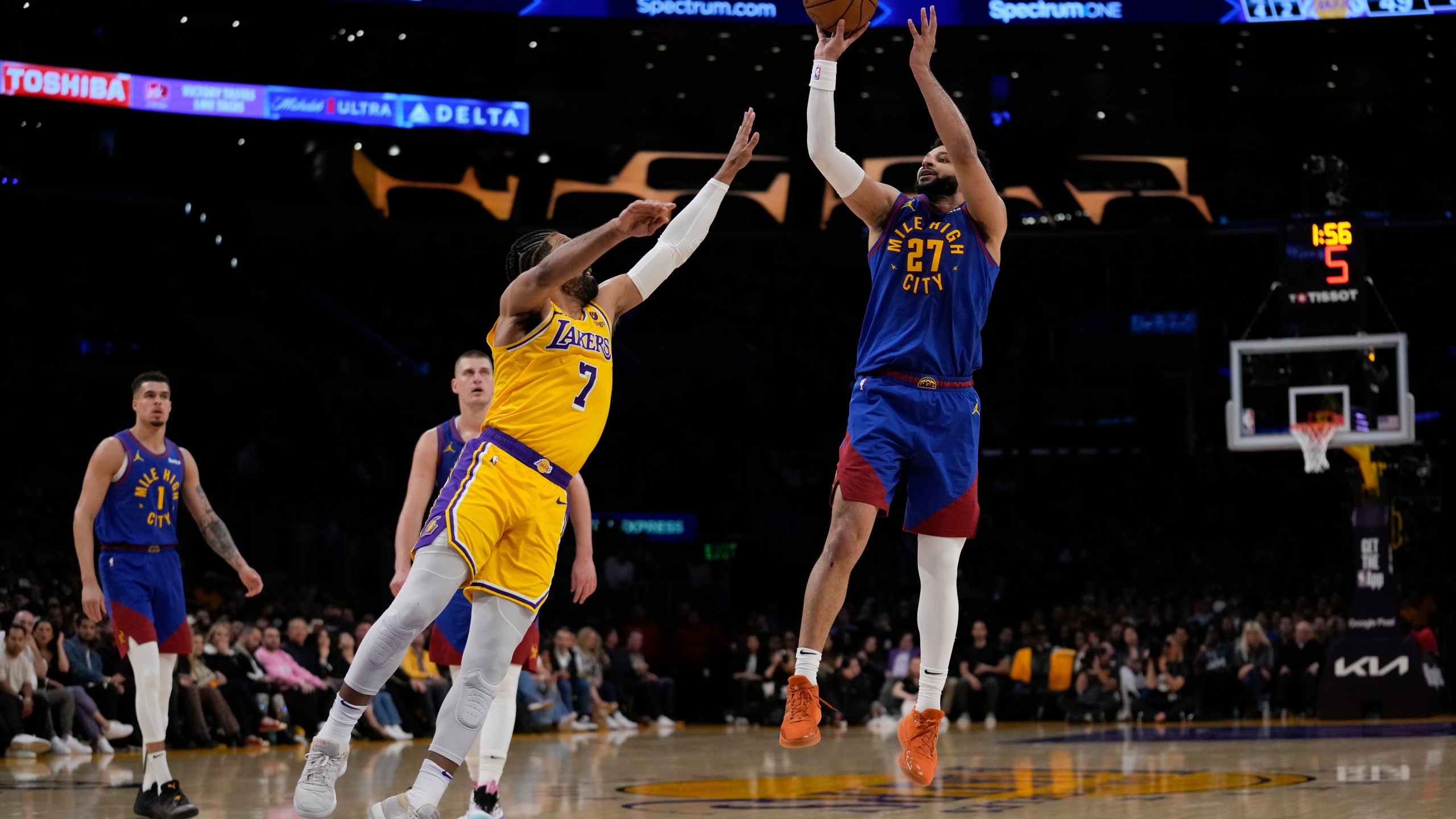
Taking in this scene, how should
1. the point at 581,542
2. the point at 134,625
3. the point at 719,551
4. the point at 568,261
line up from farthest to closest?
the point at 719,551 → the point at 134,625 → the point at 581,542 → the point at 568,261

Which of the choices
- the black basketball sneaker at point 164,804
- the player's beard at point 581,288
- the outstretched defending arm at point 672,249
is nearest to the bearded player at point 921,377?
the outstretched defending arm at point 672,249

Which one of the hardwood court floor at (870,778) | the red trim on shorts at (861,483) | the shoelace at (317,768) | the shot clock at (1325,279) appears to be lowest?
the hardwood court floor at (870,778)

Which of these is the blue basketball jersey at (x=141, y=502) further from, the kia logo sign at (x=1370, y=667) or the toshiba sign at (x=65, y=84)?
the toshiba sign at (x=65, y=84)

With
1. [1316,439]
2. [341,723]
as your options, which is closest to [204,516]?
[341,723]

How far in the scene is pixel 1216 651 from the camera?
19.5 meters

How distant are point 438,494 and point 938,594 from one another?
2.93 metres

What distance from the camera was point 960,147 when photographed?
6.55m

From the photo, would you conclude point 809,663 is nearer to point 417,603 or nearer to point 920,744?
point 920,744

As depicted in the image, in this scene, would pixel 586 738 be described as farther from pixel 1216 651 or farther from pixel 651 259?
pixel 651 259

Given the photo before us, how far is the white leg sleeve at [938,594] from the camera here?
6.79 m

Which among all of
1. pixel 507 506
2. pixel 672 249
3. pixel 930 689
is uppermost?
pixel 672 249

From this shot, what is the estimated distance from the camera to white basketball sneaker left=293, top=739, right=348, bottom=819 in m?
6.02

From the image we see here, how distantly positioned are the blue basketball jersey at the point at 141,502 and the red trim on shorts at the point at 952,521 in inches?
176

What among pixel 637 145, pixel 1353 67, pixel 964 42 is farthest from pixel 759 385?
pixel 1353 67
